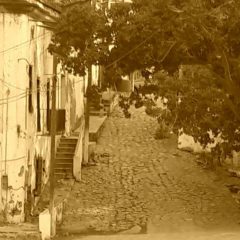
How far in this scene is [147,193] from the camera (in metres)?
23.0

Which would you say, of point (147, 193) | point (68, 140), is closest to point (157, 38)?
point (147, 193)

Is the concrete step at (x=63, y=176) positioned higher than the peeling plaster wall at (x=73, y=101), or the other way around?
the peeling plaster wall at (x=73, y=101)

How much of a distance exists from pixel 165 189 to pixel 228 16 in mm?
9215

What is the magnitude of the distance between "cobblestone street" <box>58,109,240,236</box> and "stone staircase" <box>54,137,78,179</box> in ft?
→ 2.38

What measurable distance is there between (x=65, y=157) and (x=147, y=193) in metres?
4.03

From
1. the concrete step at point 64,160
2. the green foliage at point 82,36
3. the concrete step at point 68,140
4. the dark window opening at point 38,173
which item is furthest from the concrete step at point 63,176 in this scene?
the green foliage at point 82,36

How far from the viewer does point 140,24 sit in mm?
16453

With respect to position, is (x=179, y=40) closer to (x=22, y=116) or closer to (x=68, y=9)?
(x=68, y=9)

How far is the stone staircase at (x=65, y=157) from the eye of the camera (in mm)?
24625

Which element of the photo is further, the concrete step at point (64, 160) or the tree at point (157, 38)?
the concrete step at point (64, 160)

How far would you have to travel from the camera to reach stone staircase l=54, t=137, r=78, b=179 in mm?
24625

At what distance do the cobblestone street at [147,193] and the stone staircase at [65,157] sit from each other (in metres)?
0.73

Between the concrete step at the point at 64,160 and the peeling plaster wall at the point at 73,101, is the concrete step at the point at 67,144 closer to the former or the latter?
the concrete step at the point at 64,160

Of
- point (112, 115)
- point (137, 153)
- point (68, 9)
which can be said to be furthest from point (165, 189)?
point (112, 115)
